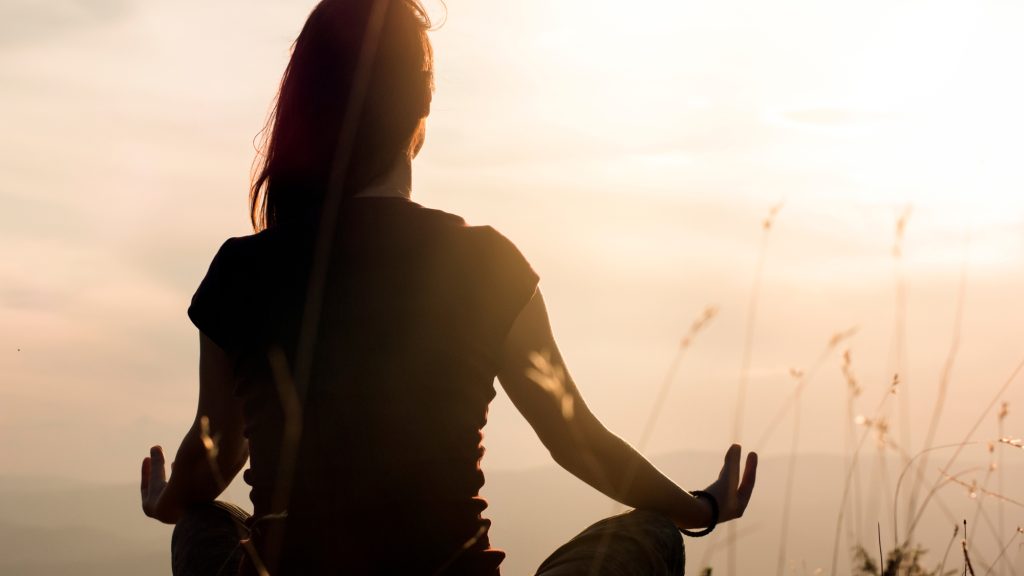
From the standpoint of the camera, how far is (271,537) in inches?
87.3

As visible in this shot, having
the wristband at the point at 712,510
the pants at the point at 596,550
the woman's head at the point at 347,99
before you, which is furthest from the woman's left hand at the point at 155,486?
the wristband at the point at 712,510

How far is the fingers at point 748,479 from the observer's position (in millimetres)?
2729

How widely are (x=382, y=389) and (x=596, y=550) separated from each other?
59 cm

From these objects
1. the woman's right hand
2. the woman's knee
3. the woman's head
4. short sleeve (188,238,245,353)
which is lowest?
the woman's knee

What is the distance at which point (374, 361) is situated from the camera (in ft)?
7.09

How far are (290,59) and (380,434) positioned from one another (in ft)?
3.63

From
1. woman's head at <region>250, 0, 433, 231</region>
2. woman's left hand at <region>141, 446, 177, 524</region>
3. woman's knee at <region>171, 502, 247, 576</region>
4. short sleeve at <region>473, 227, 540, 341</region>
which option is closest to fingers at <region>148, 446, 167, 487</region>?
woman's left hand at <region>141, 446, 177, 524</region>

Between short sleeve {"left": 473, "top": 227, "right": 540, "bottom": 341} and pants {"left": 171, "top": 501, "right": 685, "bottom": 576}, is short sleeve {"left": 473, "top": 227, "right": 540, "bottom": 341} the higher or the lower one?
the higher one

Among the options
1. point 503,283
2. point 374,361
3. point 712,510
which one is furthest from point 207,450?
point 712,510

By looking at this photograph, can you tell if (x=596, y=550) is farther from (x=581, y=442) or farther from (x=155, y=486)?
(x=155, y=486)

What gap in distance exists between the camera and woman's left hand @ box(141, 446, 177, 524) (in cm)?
284

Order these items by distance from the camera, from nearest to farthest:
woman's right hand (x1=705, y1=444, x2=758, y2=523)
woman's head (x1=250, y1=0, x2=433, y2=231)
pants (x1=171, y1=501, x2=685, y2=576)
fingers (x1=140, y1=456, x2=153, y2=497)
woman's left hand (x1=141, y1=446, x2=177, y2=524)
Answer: pants (x1=171, y1=501, x2=685, y2=576) → woman's head (x1=250, y1=0, x2=433, y2=231) → woman's right hand (x1=705, y1=444, x2=758, y2=523) → woman's left hand (x1=141, y1=446, x2=177, y2=524) → fingers (x1=140, y1=456, x2=153, y2=497)

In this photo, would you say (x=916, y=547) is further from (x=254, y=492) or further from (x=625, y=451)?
(x=254, y=492)

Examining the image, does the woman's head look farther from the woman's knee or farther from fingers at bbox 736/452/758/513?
fingers at bbox 736/452/758/513
